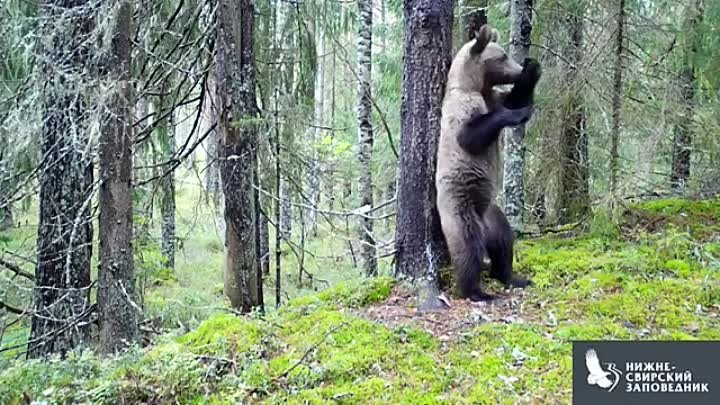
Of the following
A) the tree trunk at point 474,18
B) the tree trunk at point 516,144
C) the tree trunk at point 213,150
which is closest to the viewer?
the tree trunk at point 213,150

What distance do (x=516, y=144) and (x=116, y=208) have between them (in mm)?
3624

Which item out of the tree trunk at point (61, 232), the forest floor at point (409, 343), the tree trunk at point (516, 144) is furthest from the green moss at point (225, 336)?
the tree trunk at point (516, 144)

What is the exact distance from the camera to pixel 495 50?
4730mm

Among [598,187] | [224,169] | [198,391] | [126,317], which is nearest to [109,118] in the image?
[224,169]

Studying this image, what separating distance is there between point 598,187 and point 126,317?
5.77m

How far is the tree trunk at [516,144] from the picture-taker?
18.2ft

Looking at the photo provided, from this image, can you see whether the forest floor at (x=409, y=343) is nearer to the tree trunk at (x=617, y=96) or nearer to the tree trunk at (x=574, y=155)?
the tree trunk at (x=617, y=96)

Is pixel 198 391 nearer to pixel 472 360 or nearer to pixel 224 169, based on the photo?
pixel 472 360

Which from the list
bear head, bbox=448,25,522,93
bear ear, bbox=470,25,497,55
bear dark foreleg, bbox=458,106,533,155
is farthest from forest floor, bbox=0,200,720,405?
bear ear, bbox=470,25,497,55

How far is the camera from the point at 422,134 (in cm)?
437

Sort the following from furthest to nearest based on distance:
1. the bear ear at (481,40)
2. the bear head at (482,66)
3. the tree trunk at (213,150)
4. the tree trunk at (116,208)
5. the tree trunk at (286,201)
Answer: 1. the tree trunk at (286,201)
2. the tree trunk at (213,150)
3. the bear ear at (481,40)
4. the bear head at (482,66)
5. the tree trunk at (116,208)

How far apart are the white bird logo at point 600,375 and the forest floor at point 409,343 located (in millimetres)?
104

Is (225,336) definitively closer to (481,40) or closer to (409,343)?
(409,343)

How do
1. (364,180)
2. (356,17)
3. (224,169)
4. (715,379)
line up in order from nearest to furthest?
(715,379)
(224,169)
(364,180)
(356,17)
